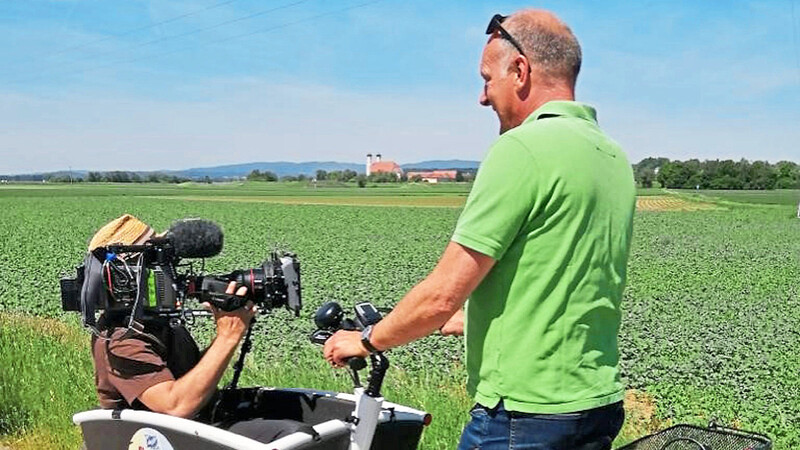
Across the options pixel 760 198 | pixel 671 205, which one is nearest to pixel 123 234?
pixel 671 205

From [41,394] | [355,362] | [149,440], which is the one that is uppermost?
[355,362]

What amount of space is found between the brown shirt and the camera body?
0.22 m

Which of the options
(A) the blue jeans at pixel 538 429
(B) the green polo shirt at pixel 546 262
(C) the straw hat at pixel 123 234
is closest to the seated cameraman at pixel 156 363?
(C) the straw hat at pixel 123 234

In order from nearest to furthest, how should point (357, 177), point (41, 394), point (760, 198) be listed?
point (41, 394) < point (760, 198) < point (357, 177)

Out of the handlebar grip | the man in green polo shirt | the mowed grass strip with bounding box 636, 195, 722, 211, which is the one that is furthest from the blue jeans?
the mowed grass strip with bounding box 636, 195, 722, 211

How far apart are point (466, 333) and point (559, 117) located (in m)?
0.62

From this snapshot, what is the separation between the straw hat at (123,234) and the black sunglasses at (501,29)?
5.12ft

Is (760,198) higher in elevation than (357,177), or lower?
lower

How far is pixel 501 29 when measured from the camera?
2.34 m

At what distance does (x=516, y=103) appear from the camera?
2369 millimetres

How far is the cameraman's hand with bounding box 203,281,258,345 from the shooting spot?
3035 millimetres

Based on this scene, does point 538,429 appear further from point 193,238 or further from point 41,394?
point 41,394

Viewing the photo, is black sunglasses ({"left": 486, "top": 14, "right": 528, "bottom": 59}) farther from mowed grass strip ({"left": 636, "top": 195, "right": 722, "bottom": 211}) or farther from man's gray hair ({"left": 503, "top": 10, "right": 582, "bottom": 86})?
mowed grass strip ({"left": 636, "top": 195, "right": 722, "bottom": 211})

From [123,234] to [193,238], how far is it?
0.36 m
